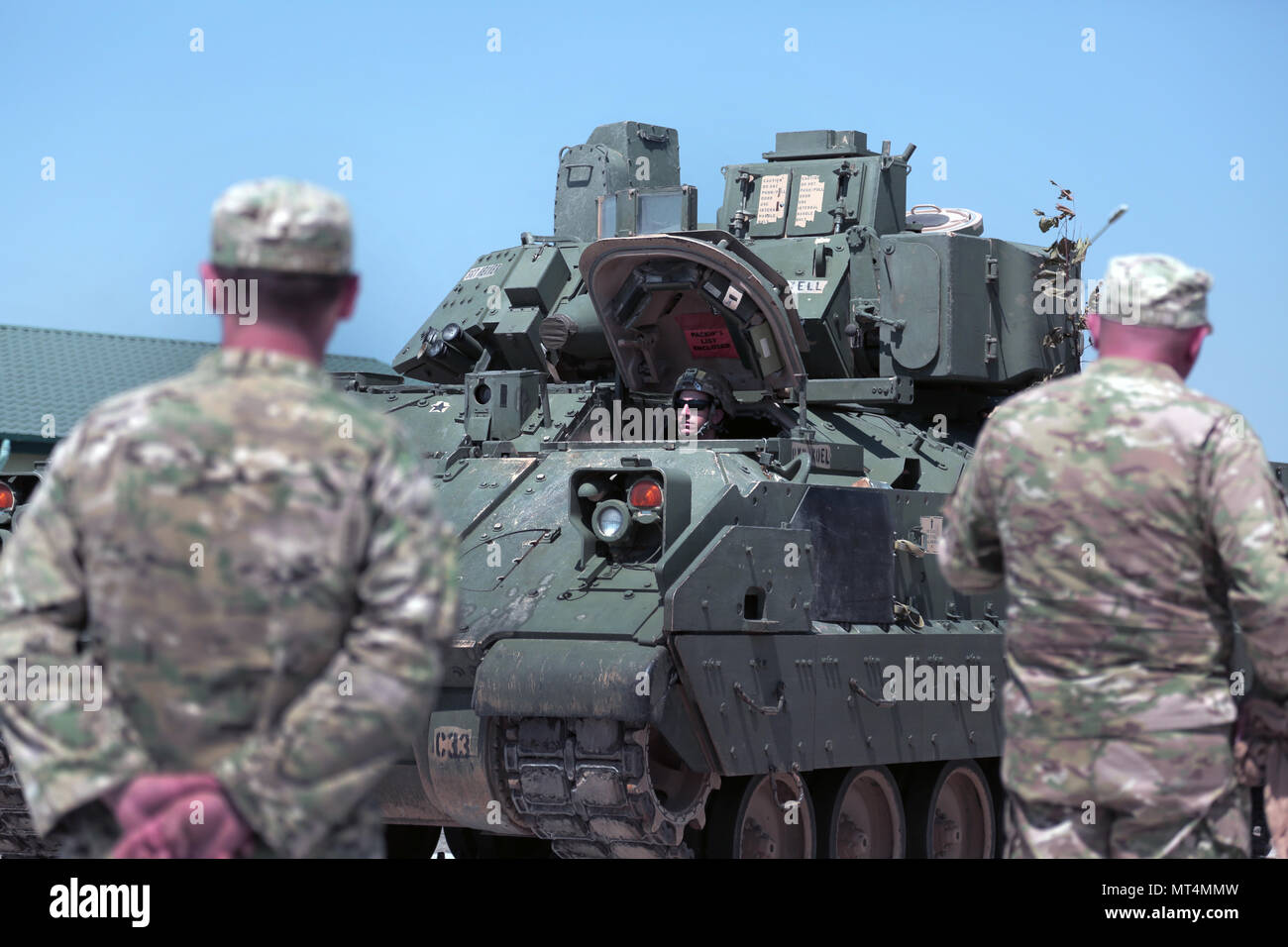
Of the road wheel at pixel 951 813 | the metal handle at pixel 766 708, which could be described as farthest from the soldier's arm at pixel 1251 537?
the road wheel at pixel 951 813

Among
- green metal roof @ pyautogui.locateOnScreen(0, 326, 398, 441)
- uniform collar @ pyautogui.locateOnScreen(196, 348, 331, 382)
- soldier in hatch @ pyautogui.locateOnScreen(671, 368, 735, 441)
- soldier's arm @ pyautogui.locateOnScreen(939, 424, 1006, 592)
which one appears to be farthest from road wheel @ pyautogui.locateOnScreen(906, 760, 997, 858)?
green metal roof @ pyautogui.locateOnScreen(0, 326, 398, 441)

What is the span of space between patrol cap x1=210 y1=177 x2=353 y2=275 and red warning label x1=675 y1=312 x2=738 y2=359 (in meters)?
7.10

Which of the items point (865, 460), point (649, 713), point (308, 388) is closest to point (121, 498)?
point (308, 388)

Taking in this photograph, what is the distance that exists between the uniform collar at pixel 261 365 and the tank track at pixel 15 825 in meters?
6.68

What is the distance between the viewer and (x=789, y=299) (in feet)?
33.4

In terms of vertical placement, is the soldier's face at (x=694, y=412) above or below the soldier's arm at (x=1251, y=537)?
below

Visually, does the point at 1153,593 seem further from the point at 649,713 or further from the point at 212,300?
the point at 649,713

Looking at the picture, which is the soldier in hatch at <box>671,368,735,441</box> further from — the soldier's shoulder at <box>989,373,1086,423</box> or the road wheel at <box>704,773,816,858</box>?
the soldier's shoulder at <box>989,373,1086,423</box>

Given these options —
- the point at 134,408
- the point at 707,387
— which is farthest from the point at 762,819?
the point at 134,408

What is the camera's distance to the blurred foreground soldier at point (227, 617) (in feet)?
10.6

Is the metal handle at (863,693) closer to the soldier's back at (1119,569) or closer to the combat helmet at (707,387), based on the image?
the combat helmet at (707,387)

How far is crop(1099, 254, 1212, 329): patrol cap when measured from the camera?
14.6 feet

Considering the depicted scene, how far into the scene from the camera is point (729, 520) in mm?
8703

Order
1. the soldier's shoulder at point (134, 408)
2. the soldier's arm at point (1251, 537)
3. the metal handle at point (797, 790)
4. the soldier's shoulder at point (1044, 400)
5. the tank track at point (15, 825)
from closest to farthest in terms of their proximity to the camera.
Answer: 1. the soldier's shoulder at point (134, 408)
2. the soldier's arm at point (1251, 537)
3. the soldier's shoulder at point (1044, 400)
4. the metal handle at point (797, 790)
5. the tank track at point (15, 825)
